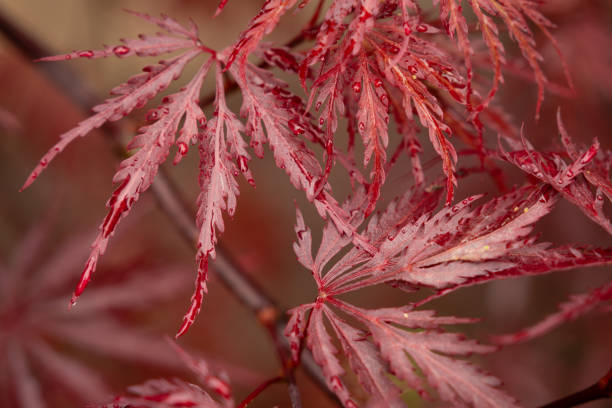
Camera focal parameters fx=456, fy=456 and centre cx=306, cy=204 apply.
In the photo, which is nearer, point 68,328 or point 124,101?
point 124,101

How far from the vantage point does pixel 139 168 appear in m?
0.42

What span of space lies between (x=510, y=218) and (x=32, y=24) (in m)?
2.02

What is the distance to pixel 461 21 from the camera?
0.39 metres

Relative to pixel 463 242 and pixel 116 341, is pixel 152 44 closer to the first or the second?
pixel 463 242

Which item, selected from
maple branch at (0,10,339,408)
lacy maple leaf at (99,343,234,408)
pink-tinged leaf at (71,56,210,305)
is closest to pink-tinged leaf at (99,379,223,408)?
lacy maple leaf at (99,343,234,408)

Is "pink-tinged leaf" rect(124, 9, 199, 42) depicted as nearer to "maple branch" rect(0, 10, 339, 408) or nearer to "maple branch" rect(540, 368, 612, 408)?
"maple branch" rect(0, 10, 339, 408)

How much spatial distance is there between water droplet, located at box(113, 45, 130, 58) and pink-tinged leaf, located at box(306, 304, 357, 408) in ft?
1.03

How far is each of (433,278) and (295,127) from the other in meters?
0.19

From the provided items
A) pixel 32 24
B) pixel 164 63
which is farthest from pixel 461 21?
pixel 32 24

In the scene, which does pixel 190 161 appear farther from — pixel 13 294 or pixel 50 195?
pixel 13 294

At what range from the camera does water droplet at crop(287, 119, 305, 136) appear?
1.41 ft

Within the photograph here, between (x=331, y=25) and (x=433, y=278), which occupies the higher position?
(x=331, y=25)

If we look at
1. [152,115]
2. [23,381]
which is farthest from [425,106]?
[23,381]

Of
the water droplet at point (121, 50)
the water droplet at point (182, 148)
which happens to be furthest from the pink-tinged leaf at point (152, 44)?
the water droplet at point (182, 148)
